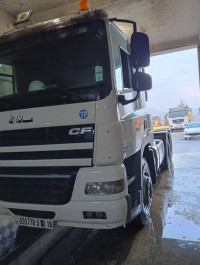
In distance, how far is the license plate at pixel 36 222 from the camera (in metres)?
2.14

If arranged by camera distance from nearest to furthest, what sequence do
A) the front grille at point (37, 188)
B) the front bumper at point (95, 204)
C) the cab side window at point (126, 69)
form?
the front bumper at point (95, 204) → the front grille at point (37, 188) → the cab side window at point (126, 69)

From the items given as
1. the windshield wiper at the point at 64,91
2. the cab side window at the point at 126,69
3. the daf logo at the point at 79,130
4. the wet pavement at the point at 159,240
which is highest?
the cab side window at the point at 126,69

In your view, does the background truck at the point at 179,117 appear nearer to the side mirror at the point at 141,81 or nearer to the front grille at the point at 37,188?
the side mirror at the point at 141,81

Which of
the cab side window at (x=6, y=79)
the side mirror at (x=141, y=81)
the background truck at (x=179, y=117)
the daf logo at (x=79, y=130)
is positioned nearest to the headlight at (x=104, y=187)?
the daf logo at (x=79, y=130)

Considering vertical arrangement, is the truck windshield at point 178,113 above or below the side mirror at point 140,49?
above

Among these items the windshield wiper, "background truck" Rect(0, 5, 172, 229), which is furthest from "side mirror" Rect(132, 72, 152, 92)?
the windshield wiper

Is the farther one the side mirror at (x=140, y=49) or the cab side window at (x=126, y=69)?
the cab side window at (x=126, y=69)

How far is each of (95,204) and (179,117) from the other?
18.9 meters

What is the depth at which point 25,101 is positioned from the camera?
2.24m

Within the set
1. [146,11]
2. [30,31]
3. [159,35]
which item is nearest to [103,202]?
[30,31]

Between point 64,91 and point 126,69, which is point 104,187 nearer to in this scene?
point 64,91

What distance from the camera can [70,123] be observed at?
204 centimetres

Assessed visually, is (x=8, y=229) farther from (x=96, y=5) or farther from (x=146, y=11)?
(x=146, y=11)

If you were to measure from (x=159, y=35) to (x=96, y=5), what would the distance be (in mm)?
3268
